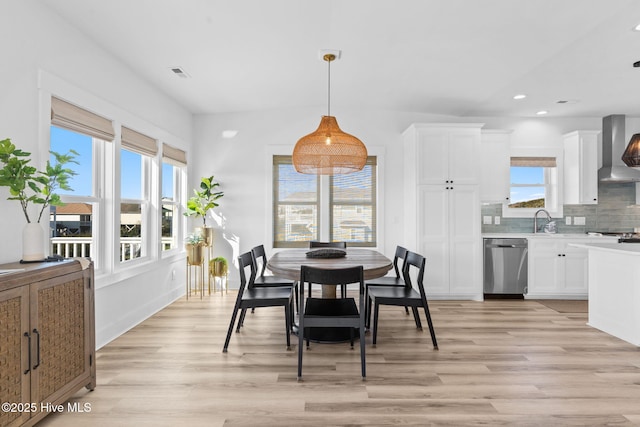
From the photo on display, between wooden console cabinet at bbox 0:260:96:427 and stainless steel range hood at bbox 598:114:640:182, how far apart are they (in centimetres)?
619

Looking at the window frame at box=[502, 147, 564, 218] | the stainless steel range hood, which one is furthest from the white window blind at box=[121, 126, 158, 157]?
the stainless steel range hood

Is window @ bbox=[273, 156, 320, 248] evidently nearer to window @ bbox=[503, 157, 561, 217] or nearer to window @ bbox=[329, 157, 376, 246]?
window @ bbox=[329, 157, 376, 246]

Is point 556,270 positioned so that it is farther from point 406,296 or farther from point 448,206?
point 406,296

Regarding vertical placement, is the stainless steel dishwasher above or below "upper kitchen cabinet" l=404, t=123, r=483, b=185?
below

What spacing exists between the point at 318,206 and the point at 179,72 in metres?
2.56

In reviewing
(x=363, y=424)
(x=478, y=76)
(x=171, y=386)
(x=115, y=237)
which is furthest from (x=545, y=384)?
(x=115, y=237)

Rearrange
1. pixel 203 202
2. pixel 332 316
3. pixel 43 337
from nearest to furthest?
1. pixel 43 337
2. pixel 332 316
3. pixel 203 202

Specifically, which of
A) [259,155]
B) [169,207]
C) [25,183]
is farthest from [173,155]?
[25,183]

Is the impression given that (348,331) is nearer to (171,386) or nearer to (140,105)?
(171,386)

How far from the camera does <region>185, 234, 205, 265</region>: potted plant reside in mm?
4941

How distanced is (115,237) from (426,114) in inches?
171

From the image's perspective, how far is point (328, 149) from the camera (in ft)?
11.2

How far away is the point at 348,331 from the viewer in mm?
3547

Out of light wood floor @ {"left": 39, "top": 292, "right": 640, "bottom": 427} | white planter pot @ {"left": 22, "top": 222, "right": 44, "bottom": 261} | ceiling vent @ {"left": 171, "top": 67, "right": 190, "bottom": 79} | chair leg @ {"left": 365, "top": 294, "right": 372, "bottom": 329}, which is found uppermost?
ceiling vent @ {"left": 171, "top": 67, "right": 190, "bottom": 79}
